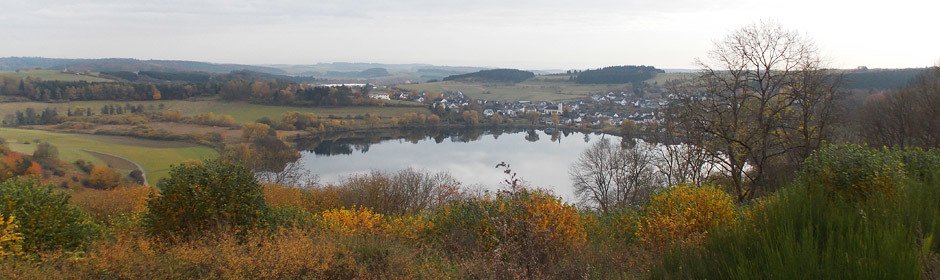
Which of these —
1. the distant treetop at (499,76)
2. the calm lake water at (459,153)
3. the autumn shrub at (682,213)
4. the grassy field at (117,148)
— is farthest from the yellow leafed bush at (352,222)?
the distant treetop at (499,76)

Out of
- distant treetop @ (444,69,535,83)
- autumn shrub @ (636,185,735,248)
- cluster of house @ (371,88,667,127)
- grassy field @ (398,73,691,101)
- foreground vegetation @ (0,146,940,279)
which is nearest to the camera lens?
foreground vegetation @ (0,146,940,279)

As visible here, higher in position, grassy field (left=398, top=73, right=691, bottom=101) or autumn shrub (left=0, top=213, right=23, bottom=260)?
autumn shrub (left=0, top=213, right=23, bottom=260)

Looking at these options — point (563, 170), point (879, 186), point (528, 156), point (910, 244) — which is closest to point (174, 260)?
point (910, 244)

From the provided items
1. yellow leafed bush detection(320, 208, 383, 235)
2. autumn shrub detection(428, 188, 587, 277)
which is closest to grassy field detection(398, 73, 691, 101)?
yellow leafed bush detection(320, 208, 383, 235)

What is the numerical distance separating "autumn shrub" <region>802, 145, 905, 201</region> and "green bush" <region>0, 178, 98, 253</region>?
31.5 ft

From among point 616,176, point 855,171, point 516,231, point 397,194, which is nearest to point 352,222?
point 516,231

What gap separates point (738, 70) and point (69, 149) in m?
49.0

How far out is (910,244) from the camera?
2.63 meters

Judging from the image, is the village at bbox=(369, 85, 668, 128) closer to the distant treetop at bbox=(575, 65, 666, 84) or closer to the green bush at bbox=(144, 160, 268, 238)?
the distant treetop at bbox=(575, 65, 666, 84)

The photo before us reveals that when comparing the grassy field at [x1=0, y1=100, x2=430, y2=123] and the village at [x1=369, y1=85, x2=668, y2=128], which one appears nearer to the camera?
the grassy field at [x1=0, y1=100, x2=430, y2=123]

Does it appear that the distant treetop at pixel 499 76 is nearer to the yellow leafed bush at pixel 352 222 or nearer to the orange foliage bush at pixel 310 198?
the orange foliage bush at pixel 310 198

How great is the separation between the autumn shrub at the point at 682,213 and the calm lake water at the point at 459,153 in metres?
27.7

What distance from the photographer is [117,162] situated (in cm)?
4284

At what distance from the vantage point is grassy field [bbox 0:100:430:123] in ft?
227
